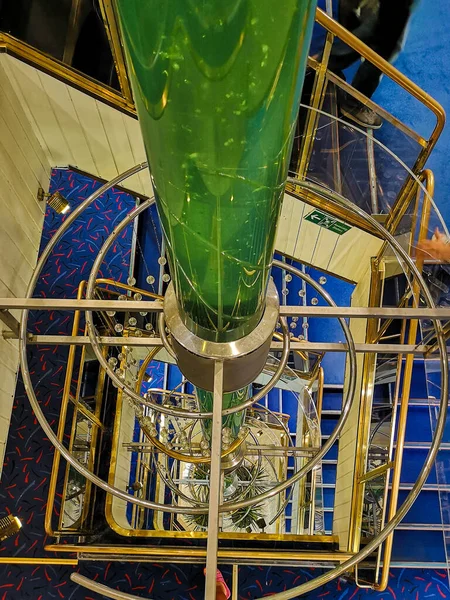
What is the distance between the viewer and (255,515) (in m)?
3.06

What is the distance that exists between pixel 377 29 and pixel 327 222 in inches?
109

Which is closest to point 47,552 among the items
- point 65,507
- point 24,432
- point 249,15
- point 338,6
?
point 65,507

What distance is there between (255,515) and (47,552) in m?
1.33

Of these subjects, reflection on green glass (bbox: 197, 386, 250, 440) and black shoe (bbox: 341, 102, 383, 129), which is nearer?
reflection on green glass (bbox: 197, 386, 250, 440)

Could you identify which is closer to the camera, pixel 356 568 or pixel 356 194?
pixel 356 568

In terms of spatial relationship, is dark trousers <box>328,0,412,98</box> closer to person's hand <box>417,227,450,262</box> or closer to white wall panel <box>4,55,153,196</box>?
white wall panel <box>4,55,153,196</box>

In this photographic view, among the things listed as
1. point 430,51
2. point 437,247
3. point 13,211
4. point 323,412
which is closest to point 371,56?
point 437,247

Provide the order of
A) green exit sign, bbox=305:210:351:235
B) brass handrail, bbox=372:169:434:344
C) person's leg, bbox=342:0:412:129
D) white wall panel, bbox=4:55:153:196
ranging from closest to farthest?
brass handrail, bbox=372:169:434:344, white wall panel, bbox=4:55:153:196, green exit sign, bbox=305:210:351:235, person's leg, bbox=342:0:412:129

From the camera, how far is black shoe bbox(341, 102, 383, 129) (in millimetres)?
2045

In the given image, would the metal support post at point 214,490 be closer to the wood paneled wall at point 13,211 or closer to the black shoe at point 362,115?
the wood paneled wall at point 13,211

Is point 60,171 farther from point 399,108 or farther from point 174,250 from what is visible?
point 174,250

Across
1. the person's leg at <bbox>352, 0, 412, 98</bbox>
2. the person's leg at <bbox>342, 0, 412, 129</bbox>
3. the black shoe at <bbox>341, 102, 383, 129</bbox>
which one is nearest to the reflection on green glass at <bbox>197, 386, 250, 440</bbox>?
the black shoe at <bbox>341, 102, 383, 129</bbox>

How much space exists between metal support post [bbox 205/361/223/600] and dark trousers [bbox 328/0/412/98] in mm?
3388

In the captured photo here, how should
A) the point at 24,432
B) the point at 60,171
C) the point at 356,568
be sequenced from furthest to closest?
the point at 60,171 < the point at 24,432 < the point at 356,568
